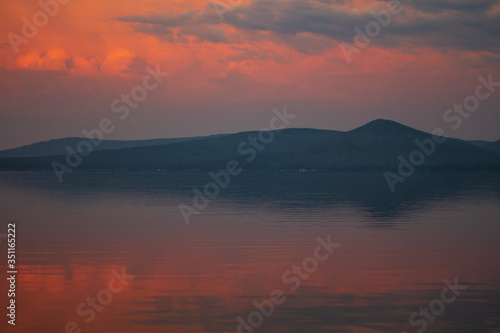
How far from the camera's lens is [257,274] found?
22.4 meters

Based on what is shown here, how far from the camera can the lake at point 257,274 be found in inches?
654

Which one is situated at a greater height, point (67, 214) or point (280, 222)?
point (67, 214)

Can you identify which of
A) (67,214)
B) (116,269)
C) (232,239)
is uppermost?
(67,214)

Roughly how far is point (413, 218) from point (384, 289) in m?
23.3

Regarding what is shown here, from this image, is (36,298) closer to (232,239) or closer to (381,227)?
(232,239)

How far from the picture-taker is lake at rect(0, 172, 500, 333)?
16.6 metres

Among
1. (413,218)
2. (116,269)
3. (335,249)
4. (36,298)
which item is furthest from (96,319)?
(413,218)

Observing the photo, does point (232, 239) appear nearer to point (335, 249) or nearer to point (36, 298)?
point (335, 249)

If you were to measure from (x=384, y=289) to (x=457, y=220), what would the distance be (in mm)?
23162

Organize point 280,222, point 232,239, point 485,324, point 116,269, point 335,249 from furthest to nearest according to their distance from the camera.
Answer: point 280,222
point 232,239
point 335,249
point 116,269
point 485,324

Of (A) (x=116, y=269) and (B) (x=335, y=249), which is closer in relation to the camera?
(A) (x=116, y=269)

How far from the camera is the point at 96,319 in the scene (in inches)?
658

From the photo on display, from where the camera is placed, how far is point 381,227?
37.2 meters

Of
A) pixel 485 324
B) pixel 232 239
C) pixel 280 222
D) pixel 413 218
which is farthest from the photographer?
pixel 413 218
